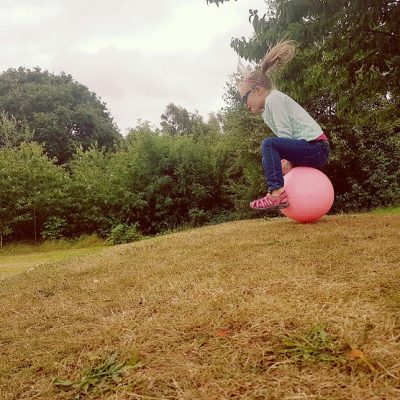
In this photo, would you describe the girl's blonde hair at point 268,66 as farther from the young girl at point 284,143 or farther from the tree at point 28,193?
the tree at point 28,193

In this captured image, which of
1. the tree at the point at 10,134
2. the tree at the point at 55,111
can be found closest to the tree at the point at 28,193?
the tree at the point at 10,134

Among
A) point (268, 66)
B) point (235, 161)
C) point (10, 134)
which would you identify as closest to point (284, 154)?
point (268, 66)

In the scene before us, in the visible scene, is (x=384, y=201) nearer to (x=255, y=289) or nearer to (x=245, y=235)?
(x=245, y=235)

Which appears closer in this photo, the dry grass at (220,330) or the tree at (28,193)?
the dry grass at (220,330)

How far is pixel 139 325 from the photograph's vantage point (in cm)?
214

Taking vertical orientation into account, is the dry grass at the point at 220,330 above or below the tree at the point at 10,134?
below

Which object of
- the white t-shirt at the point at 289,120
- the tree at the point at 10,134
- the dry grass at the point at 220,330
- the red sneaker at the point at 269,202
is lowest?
the dry grass at the point at 220,330

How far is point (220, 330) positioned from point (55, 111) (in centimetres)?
3100

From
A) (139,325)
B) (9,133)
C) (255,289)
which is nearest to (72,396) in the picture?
(139,325)

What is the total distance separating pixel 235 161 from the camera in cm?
1420

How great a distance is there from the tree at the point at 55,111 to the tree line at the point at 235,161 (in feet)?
38.0

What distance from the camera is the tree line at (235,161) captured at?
6348mm

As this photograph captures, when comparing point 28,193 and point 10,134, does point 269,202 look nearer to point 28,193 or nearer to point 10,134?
point 28,193

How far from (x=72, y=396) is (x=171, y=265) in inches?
82.8
